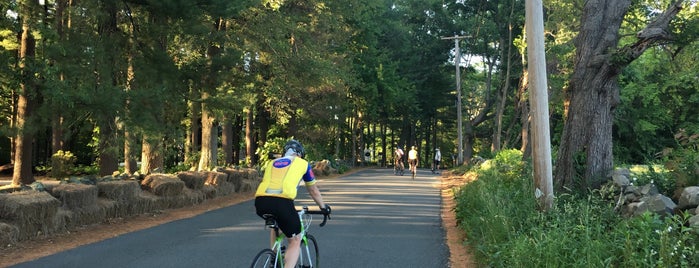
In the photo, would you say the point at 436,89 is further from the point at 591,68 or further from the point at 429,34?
the point at 591,68

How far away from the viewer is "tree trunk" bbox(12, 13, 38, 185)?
1217 cm

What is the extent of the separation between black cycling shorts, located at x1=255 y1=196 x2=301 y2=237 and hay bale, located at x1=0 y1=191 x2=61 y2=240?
6.05m

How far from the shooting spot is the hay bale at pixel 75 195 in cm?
1033

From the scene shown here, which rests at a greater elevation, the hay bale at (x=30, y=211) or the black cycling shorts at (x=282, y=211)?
the black cycling shorts at (x=282, y=211)

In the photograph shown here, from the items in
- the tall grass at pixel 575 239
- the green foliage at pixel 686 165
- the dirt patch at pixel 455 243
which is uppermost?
the green foliage at pixel 686 165

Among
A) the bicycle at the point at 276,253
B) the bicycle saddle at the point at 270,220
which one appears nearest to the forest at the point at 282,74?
the bicycle at the point at 276,253

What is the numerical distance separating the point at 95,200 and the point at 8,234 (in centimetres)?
265

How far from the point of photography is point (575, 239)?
6320 mm

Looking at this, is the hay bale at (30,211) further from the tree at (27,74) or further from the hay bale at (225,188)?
the hay bale at (225,188)

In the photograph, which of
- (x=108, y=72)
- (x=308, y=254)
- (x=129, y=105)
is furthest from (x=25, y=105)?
(x=308, y=254)

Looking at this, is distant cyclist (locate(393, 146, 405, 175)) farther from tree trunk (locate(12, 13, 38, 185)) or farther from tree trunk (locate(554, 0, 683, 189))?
tree trunk (locate(554, 0, 683, 189))

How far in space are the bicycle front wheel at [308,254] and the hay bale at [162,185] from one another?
872cm

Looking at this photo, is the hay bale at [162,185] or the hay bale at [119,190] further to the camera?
the hay bale at [162,185]

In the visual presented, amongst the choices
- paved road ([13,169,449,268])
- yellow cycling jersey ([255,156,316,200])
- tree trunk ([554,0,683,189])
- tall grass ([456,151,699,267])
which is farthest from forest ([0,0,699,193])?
yellow cycling jersey ([255,156,316,200])
